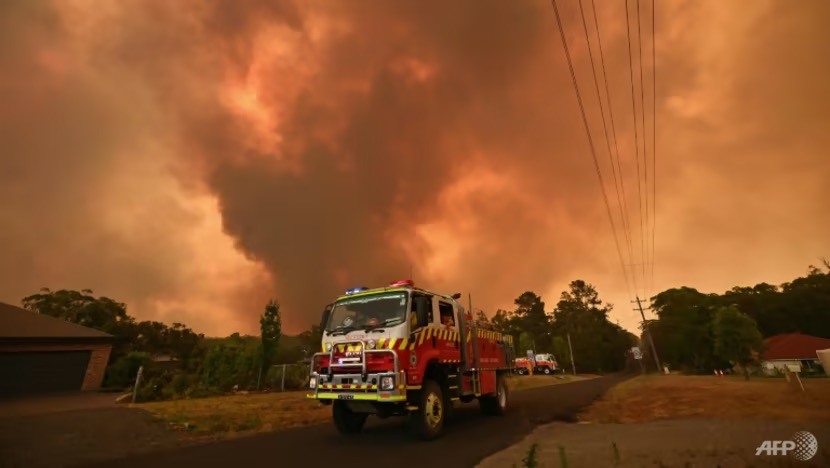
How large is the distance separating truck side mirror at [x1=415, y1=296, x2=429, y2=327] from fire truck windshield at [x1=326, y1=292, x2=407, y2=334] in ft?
0.89

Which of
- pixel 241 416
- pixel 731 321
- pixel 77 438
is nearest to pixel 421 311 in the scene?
pixel 241 416

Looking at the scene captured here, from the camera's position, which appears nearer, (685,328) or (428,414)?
(428,414)

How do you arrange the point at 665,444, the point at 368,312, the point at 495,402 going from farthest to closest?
1. the point at 495,402
2. the point at 368,312
3. the point at 665,444

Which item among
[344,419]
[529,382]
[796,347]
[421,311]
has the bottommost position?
[344,419]

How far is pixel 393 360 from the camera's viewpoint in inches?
293

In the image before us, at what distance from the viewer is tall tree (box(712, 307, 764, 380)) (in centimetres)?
4547

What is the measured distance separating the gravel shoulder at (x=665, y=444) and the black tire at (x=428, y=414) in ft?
5.78

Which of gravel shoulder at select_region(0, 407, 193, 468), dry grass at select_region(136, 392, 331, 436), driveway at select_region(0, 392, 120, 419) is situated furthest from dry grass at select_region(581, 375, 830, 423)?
driveway at select_region(0, 392, 120, 419)

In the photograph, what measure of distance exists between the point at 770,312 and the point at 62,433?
351ft

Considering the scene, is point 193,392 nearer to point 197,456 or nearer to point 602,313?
point 197,456

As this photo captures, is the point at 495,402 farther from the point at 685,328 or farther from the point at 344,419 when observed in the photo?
the point at 685,328

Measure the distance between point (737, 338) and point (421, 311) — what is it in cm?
5431

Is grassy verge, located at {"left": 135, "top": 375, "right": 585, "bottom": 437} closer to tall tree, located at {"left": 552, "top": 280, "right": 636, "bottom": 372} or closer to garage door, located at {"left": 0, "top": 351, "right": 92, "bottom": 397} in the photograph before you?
garage door, located at {"left": 0, "top": 351, "right": 92, "bottom": 397}

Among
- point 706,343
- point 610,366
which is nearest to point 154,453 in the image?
point 706,343
